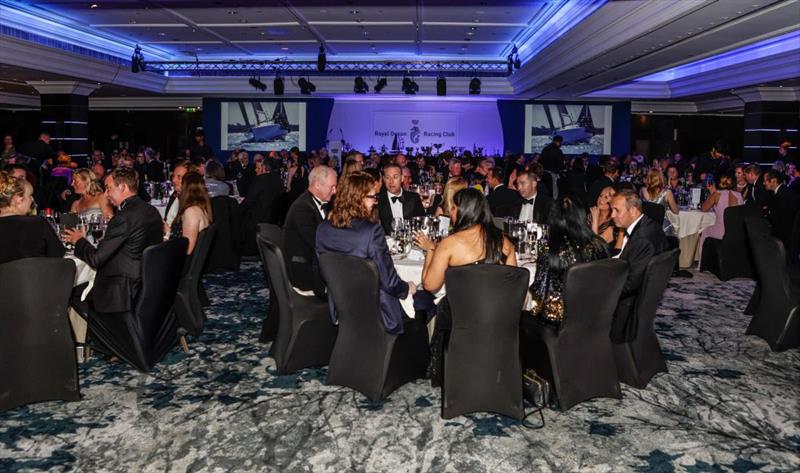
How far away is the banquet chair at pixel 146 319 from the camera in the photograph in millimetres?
4645

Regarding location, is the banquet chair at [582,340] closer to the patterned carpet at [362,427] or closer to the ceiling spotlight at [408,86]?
the patterned carpet at [362,427]

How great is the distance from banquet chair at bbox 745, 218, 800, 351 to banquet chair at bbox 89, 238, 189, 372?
4272mm

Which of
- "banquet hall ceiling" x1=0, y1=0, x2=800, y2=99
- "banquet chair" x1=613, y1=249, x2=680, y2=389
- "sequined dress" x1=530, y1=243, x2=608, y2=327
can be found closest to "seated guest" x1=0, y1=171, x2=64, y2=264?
"sequined dress" x1=530, y1=243, x2=608, y2=327

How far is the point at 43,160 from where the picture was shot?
1354 centimetres

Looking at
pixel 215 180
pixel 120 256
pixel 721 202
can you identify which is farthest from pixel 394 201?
pixel 721 202

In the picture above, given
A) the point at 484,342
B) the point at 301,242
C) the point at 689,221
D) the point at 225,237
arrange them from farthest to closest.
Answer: the point at 689,221 → the point at 225,237 → the point at 301,242 → the point at 484,342

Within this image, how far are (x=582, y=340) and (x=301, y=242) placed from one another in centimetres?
210

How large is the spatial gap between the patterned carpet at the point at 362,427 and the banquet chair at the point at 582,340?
149 millimetres

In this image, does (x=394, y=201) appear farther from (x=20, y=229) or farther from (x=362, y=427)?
(x=20, y=229)

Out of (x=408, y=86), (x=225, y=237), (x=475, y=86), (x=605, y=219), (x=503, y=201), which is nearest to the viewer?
(x=605, y=219)

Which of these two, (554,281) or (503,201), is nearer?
(554,281)

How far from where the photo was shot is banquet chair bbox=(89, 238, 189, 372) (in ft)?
15.2

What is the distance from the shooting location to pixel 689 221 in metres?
8.91

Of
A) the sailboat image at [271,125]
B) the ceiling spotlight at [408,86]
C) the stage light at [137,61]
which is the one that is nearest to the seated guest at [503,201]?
the ceiling spotlight at [408,86]
